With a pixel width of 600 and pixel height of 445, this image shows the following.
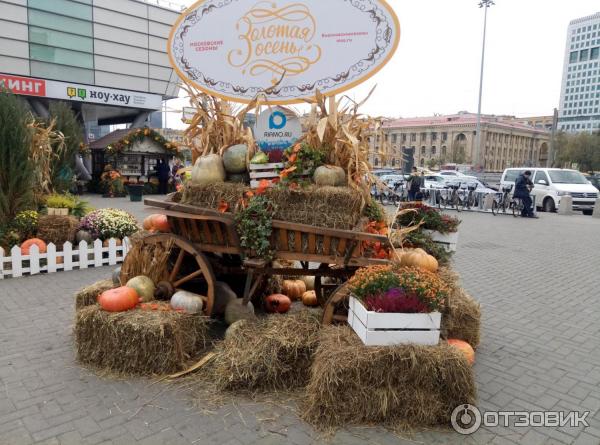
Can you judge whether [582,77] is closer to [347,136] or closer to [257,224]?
[347,136]

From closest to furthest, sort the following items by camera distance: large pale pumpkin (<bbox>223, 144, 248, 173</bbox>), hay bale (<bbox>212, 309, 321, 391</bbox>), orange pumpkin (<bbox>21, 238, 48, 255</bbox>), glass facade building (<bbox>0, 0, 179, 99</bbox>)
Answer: hay bale (<bbox>212, 309, 321, 391</bbox>), large pale pumpkin (<bbox>223, 144, 248, 173</bbox>), orange pumpkin (<bbox>21, 238, 48, 255</bbox>), glass facade building (<bbox>0, 0, 179, 99</bbox>)

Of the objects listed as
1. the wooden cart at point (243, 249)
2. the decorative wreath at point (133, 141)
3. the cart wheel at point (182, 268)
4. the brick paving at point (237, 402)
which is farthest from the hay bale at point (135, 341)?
the decorative wreath at point (133, 141)

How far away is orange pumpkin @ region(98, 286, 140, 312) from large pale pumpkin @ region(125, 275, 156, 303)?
187 mm

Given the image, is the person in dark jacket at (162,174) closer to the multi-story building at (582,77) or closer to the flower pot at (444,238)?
the flower pot at (444,238)

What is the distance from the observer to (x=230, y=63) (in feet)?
15.0

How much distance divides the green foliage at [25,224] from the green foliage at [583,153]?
180 ft

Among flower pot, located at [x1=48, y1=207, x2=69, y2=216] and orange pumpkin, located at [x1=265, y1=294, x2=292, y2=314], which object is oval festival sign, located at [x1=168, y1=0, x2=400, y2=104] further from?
flower pot, located at [x1=48, y1=207, x2=69, y2=216]

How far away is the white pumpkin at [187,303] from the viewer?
417cm

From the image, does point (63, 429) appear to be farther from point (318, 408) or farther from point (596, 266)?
point (596, 266)

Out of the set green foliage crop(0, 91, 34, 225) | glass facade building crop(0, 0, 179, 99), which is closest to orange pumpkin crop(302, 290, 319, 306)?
green foliage crop(0, 91, 34, 225)

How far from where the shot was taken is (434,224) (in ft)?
16.2

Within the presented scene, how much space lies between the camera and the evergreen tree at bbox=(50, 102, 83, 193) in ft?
33.8

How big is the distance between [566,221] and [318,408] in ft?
54.0

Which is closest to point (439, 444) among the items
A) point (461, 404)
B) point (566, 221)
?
point (461, 404)
